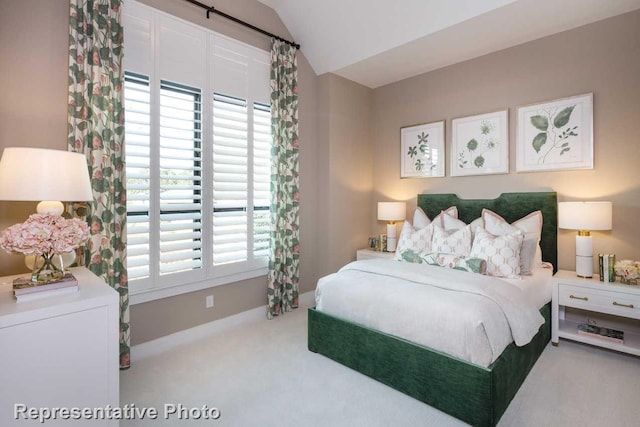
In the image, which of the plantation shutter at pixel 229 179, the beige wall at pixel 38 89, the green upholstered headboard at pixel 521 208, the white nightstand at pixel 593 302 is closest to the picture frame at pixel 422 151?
the green upholstered headboard at pixel 521 208

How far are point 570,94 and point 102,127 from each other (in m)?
4.16

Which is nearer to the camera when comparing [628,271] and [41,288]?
[41,288]

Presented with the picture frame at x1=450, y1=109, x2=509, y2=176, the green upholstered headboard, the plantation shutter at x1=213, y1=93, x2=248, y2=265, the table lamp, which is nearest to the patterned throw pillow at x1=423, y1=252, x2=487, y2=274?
the green upholstered headboard

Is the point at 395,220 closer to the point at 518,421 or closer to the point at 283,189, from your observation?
the point at 283,189

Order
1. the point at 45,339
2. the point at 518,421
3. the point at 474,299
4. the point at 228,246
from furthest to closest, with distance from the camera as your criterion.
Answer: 1. the point at 228,246
2. the point at 474,299
3. the point at 518,421
4. the point at 45,339

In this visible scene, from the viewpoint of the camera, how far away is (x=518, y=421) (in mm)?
1906

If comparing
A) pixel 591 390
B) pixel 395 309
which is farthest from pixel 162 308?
pixel 591 390

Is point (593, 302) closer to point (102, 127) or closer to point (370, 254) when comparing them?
point (370, 254)

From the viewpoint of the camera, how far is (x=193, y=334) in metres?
3.06

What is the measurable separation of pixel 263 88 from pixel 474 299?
2904 mm

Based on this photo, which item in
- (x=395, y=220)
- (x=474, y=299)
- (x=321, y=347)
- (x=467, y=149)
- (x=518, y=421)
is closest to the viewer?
(x=518, y=421)

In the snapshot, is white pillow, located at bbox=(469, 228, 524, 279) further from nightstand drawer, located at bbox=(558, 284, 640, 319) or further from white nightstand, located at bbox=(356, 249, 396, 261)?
white nightstand, located at bbox=(356, 249, 396, 261)

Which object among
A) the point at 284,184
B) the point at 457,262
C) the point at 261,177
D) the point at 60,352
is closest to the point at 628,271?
the point at 457,262

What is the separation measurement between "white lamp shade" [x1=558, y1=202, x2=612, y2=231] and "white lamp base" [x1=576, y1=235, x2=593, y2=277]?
18 cm
